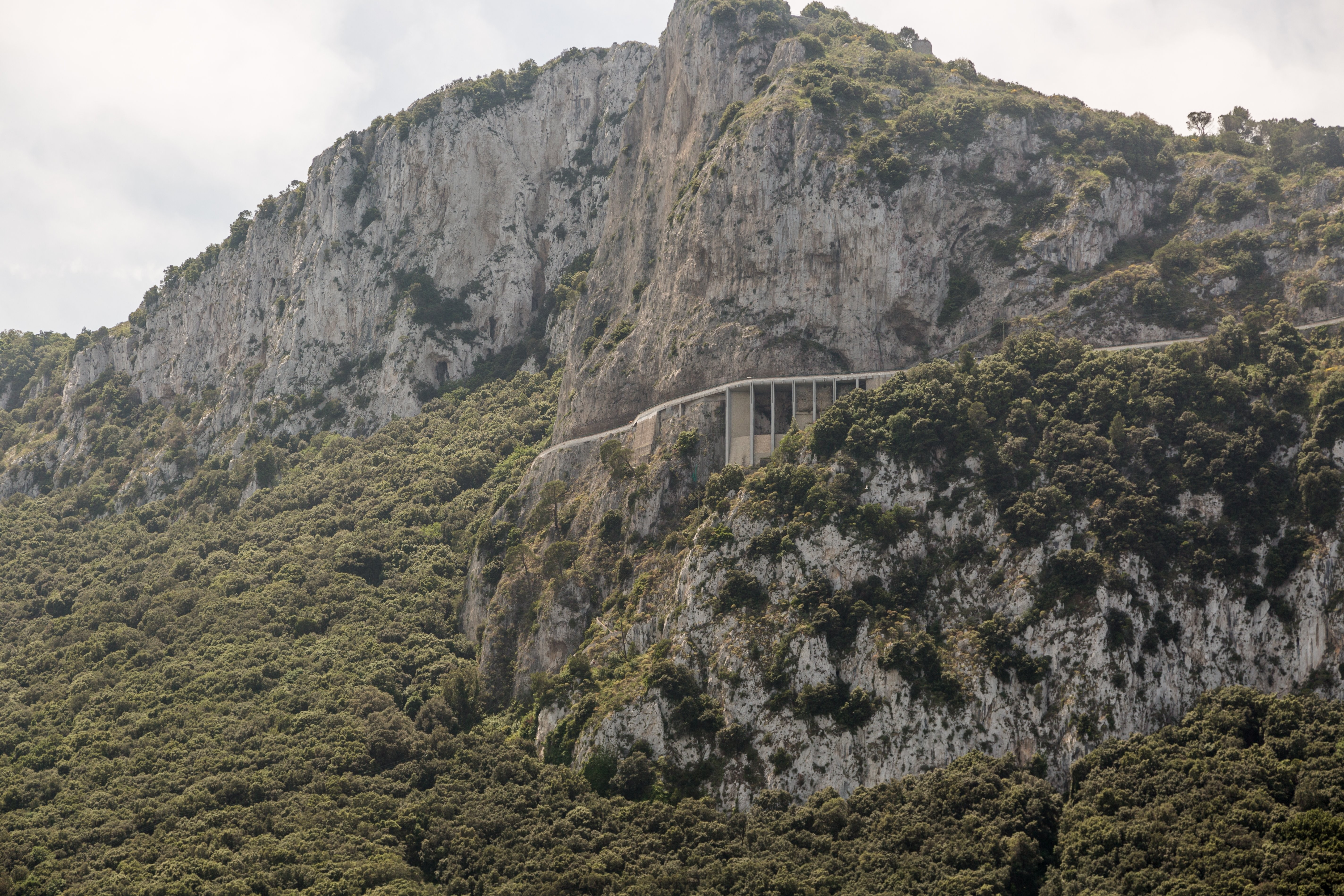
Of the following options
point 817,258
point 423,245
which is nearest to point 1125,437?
point 817,258

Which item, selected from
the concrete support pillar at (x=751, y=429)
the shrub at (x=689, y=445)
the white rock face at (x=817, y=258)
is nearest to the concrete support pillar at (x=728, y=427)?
the concrete support pillar at (x=751, y=429)

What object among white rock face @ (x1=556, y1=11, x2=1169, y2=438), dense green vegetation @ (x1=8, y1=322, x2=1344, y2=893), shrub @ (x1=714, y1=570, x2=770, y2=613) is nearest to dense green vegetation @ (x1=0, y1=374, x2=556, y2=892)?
dense green vegetation @ (x1=8, y1=322, x2=1344, y2=893)

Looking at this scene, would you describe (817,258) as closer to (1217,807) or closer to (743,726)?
(743,726)

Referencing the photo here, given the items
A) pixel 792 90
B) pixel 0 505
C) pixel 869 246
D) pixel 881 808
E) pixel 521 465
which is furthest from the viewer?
pixel 0 505

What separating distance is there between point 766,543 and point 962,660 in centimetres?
1521

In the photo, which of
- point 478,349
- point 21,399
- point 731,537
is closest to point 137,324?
point 21,399

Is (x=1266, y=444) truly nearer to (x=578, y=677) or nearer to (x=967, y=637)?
(x=967, y=637)

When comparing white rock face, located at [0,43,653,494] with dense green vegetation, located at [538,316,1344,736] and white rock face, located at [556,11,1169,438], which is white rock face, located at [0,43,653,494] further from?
dense green vegetation, located at [538,316,1344,736]

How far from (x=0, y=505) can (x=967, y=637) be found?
427 feet

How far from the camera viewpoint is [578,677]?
82688 mm

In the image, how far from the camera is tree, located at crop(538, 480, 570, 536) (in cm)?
9831

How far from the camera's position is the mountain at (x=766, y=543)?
67062 mm

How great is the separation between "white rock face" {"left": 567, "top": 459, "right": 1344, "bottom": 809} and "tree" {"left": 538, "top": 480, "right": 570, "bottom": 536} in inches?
764

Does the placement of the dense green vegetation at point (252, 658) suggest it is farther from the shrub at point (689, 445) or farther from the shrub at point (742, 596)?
the shrub at point (689, 445)
